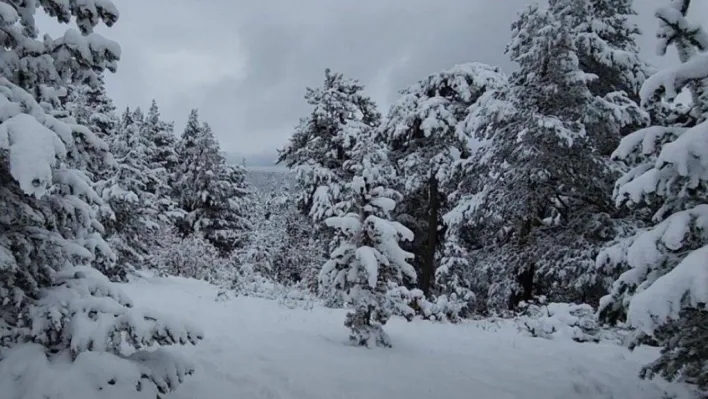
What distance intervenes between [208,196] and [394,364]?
1007 inches

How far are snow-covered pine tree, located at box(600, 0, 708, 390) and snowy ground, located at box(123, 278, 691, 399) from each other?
75.1 inches

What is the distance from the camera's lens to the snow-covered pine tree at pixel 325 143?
57.1 ft

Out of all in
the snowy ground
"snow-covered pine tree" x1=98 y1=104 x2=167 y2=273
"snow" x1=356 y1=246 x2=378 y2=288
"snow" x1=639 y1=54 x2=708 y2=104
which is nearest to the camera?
"snow" x1=639 y1=54 x2=708 y2=104

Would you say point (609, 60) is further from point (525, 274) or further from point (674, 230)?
point (674, 230)

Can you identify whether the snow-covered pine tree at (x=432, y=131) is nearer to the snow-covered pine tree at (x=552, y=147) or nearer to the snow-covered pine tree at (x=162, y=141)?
the snow-covered pine tree at (x=552, y=147)

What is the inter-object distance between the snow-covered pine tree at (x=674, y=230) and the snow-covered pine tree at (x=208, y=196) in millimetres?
27259

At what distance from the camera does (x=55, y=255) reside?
3730 millimetres

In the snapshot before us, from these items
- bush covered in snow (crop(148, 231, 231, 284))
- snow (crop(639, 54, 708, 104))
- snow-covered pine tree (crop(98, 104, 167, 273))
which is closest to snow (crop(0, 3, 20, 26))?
snow (crop(639, 54, 708, 104))

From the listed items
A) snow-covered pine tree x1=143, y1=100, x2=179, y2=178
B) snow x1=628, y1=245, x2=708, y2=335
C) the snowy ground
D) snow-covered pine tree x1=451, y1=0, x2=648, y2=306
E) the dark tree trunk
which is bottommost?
the snowy ground

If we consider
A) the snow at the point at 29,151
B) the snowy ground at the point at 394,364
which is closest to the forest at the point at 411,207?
the snow at the point at 29,151

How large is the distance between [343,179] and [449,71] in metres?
6.20

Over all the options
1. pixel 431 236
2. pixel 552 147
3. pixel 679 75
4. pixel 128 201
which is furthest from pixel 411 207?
pixel 679 75

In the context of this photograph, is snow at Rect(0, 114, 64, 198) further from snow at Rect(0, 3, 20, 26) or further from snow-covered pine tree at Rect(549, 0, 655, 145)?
snow-covered pine tree at Rect(549, 0, 655, 145)

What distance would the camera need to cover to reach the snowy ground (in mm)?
5023
